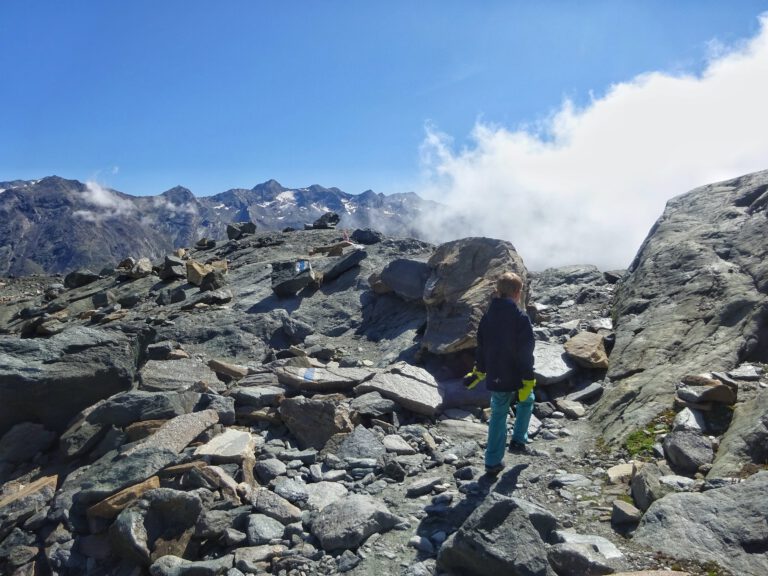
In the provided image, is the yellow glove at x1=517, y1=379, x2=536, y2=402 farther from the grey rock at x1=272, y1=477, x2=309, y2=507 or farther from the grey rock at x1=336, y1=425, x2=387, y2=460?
the grey rock at x1=272, y1=477, x2=309, y2=507

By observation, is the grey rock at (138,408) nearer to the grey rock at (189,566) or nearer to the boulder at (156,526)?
the boulder at (156,526)

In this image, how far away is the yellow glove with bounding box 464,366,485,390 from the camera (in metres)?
9.27

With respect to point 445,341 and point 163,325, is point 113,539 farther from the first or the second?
point 163,325

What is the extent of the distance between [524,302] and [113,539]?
11650mm

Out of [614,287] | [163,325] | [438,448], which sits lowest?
[438,448]

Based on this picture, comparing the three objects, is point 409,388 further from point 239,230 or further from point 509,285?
point 239,230

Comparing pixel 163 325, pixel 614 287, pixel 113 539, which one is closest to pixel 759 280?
pixel 614 287

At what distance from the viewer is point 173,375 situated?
42.7 ft

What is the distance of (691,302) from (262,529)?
10359 millimetres

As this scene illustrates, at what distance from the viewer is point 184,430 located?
9688mm

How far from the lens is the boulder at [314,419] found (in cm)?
1012

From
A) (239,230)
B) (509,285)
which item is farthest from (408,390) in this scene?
(239,230)

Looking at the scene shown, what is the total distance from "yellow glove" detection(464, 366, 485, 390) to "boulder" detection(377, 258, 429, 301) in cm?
745

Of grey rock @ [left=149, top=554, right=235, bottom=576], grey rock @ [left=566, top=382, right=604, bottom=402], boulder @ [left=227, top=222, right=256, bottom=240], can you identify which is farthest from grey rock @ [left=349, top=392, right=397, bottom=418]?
boulder @ [left=227, top=222, right=256, bottom=240]
